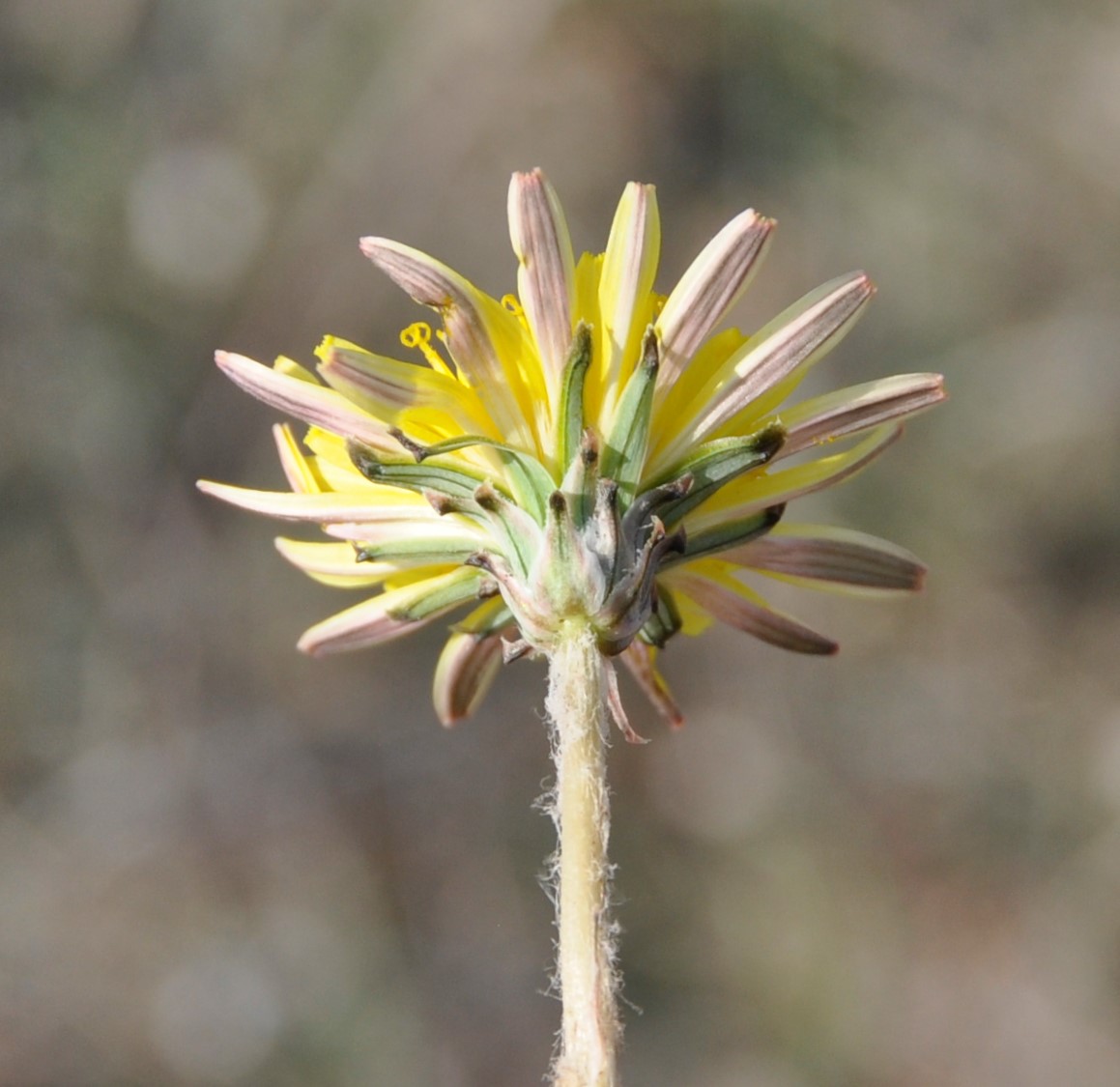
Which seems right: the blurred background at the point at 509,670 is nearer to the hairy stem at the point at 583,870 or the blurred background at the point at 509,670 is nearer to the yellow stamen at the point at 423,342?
the yellow stamen at the point at 423,342

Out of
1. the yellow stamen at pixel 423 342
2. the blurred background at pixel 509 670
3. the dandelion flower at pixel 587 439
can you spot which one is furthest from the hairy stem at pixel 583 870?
the blurred background at pixel 509 670

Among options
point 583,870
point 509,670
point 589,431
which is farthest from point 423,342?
point 509,670

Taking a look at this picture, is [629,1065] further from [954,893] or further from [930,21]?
[930,21]

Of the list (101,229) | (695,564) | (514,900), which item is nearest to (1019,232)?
(514,900)

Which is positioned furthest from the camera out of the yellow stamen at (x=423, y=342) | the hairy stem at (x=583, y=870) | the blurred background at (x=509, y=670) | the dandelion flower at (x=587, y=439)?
the blurred background at (x=509, y=670)

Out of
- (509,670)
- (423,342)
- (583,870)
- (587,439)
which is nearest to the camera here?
(583,870)

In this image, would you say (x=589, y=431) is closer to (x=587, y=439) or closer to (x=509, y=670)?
(x=587, y=439)
